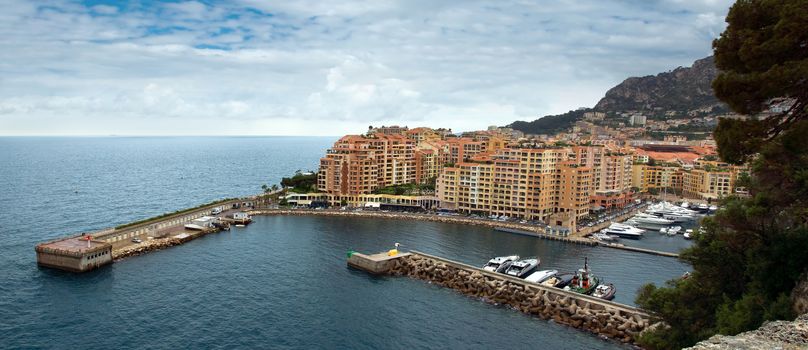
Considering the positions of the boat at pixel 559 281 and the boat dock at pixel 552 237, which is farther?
the boat dock at pixel 552 237

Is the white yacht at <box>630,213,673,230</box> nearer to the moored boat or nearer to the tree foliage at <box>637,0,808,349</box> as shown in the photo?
the moored boat

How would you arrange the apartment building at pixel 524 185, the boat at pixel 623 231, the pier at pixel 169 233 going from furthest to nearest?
the apartment building at pixel 524 185
the boat at pixel 623 231
the pier at pixel 169 233

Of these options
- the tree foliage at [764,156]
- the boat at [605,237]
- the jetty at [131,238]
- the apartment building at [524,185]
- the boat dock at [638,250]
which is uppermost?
the tree foliage at [764,156]

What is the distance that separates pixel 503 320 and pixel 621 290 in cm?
1379

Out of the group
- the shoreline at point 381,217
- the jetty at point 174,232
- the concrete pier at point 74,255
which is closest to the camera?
the concrete pier at point 74,255

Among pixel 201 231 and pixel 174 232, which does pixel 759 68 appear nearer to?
pixel 201 231

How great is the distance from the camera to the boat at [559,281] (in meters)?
46.6

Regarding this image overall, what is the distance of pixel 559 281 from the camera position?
47.6m

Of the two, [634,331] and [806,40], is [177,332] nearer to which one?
[634,331]

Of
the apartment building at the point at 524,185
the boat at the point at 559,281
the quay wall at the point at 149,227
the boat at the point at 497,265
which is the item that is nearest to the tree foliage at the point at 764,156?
the boat at the point at 559,281

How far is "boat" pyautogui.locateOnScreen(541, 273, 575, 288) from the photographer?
46.6 meters

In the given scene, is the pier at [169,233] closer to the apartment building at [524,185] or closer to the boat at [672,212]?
the apartment building at [524,185]

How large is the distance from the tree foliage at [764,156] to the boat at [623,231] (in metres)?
49.9

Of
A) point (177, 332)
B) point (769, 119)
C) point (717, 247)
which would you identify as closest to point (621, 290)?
point (717, 247)
